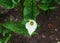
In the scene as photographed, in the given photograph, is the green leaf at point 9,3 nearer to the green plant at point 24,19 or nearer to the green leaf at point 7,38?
the green plant at point 24,19

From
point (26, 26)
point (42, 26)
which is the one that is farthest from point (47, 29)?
point (26, 26)

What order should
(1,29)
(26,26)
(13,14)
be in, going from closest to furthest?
(26,26), (1,29), (13,14)

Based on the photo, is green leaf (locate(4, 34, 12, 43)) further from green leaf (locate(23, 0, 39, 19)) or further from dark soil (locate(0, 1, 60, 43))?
green leaf (locate(23, 0, 39, 19))

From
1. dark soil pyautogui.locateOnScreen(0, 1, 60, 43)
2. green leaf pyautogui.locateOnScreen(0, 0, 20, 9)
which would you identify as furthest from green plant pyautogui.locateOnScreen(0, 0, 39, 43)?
dark soil pyautogui.locateOnScreen(0, 1, 60, 43)

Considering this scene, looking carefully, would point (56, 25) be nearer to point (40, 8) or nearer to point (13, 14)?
point (40, 8)

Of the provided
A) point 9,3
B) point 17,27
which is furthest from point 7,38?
point 9,3
